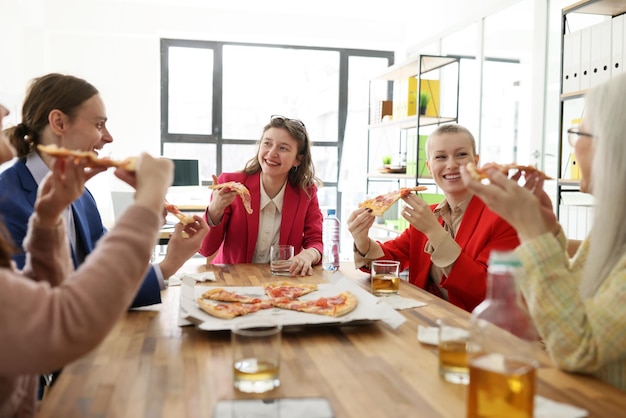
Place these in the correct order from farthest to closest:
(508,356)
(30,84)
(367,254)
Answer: (367,254)
(30,84)
(508,356)

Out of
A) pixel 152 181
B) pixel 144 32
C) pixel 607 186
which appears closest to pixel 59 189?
pixel 152 181

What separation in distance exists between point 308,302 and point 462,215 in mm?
1075

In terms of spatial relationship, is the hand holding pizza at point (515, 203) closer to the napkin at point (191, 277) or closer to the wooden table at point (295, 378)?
the wooden table at point (295, 378)

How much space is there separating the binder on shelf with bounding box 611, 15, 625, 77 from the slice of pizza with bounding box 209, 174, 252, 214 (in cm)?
218

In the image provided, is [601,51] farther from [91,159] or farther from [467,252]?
[91,159]

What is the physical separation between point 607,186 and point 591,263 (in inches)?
7.1

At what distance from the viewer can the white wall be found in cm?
656

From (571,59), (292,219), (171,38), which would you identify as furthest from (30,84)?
(171,38)

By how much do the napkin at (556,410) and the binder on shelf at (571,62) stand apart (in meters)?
2.92

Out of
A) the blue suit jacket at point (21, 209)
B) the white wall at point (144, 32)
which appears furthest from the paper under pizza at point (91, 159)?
the white wall at point (144, 32)

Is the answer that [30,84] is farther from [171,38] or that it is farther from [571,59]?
[171,38]

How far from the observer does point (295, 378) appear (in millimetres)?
1146

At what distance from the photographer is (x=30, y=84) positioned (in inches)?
79.6

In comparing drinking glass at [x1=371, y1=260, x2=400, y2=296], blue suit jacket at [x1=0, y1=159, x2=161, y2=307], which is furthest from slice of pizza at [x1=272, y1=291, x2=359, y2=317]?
blue suit jacket at [x1=0, y1=159, x2=161, y2=307]
